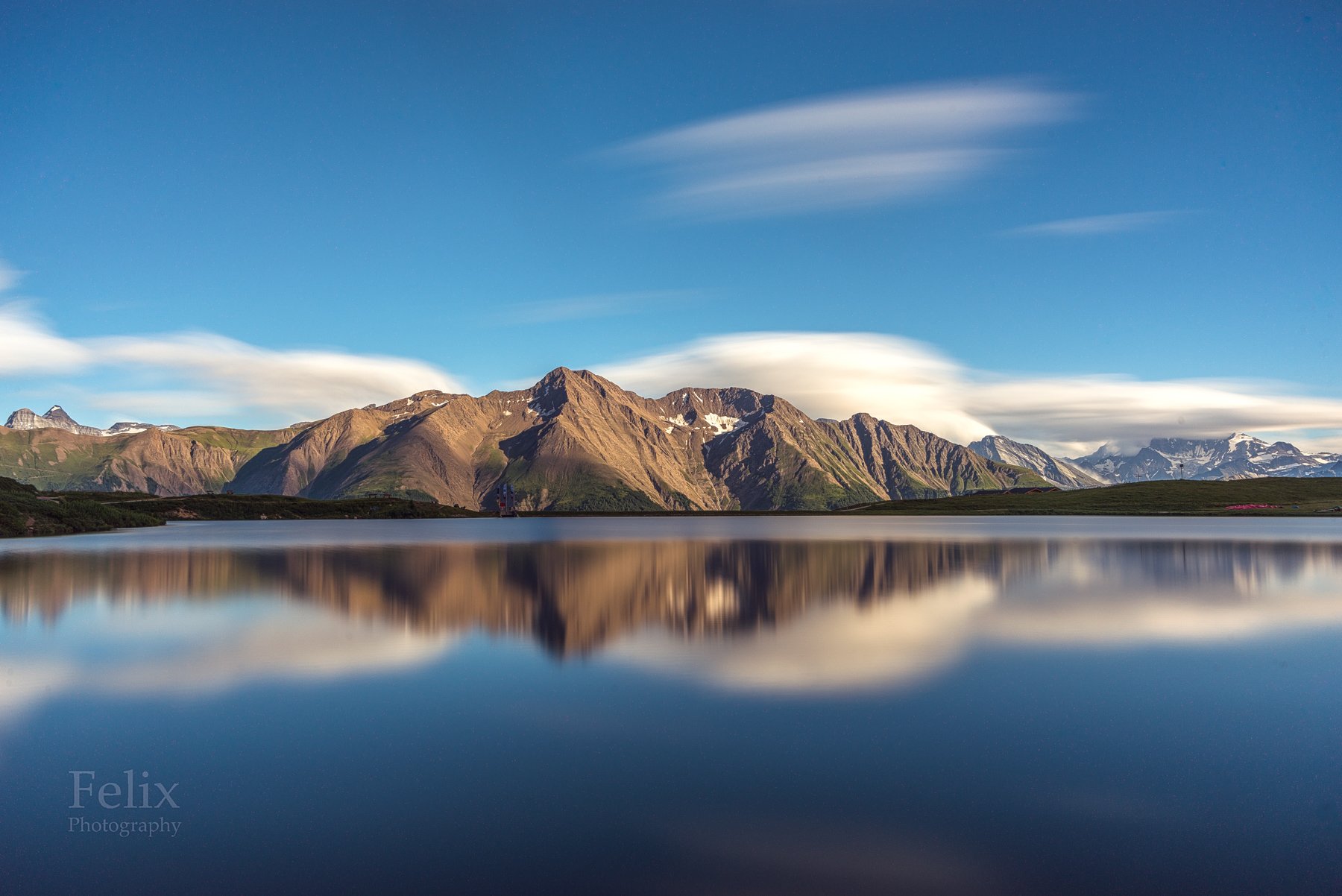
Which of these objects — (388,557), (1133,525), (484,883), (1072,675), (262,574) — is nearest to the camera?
(484,883)

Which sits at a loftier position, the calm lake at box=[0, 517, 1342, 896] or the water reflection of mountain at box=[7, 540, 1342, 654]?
the calm lake at box=[0, 517, 1342, 896]

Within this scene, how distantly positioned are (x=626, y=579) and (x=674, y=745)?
41691 millimetres

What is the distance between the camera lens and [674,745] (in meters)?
19.4

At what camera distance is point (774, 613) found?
41.4 meters

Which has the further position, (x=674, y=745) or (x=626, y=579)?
(x=626, y=579)

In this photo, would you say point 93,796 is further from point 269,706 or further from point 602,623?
point 602,623

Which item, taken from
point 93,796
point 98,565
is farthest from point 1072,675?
point 98,565

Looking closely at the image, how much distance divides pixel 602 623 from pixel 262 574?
127 feet

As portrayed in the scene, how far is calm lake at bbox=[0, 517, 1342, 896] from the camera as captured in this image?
43.0 feet

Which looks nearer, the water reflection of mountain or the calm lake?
the calm lake

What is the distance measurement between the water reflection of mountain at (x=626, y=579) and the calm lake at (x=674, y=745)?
0.94 meters

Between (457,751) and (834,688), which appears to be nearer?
(457,751)

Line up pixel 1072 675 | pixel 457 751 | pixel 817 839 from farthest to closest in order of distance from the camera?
pixel 1072 675 → pixel 457 751 → pixel 817 839

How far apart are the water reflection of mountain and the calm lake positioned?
940 millimetres
